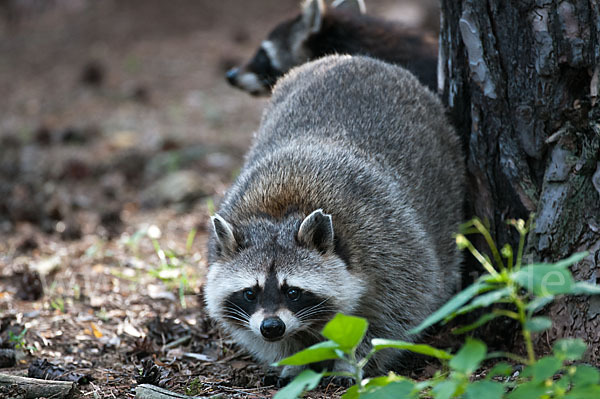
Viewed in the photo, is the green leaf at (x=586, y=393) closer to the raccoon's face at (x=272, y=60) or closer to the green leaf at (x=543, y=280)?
the green leaf at (x=543, y=280)

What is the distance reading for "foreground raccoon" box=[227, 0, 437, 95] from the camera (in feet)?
25.8

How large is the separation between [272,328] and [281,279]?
1.00 ft

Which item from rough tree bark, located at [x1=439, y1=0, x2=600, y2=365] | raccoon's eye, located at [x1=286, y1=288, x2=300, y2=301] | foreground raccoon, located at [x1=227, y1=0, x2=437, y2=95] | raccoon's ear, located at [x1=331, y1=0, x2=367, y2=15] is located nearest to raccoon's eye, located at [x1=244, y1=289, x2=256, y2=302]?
raccoon's eye, located at [x1=286, y1=288, x2=300, y2=301]

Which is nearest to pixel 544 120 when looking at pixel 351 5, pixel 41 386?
pixel 41 386

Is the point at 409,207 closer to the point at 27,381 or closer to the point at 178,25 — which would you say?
the point at 27,381

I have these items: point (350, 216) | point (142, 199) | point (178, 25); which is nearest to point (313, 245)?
point (350, 216)

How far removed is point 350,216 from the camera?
4453 mm

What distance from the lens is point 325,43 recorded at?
27.5 feet

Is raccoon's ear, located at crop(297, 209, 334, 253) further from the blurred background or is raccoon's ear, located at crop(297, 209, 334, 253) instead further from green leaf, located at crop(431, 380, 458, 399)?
the blurred background

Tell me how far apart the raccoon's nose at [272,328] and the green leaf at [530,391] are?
1661 mm

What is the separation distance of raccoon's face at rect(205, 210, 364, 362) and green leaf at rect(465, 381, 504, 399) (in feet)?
5.47

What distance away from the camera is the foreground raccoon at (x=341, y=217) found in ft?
13.7

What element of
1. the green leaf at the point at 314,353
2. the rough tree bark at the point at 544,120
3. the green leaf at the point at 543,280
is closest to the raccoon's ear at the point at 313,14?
the rough tree bark at the point at 544,120

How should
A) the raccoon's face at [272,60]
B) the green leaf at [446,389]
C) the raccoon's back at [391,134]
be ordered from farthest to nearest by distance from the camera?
the raccoon's face at [272,60]
the raccoon's back at [391,134]
the green leaf at [446,389]
